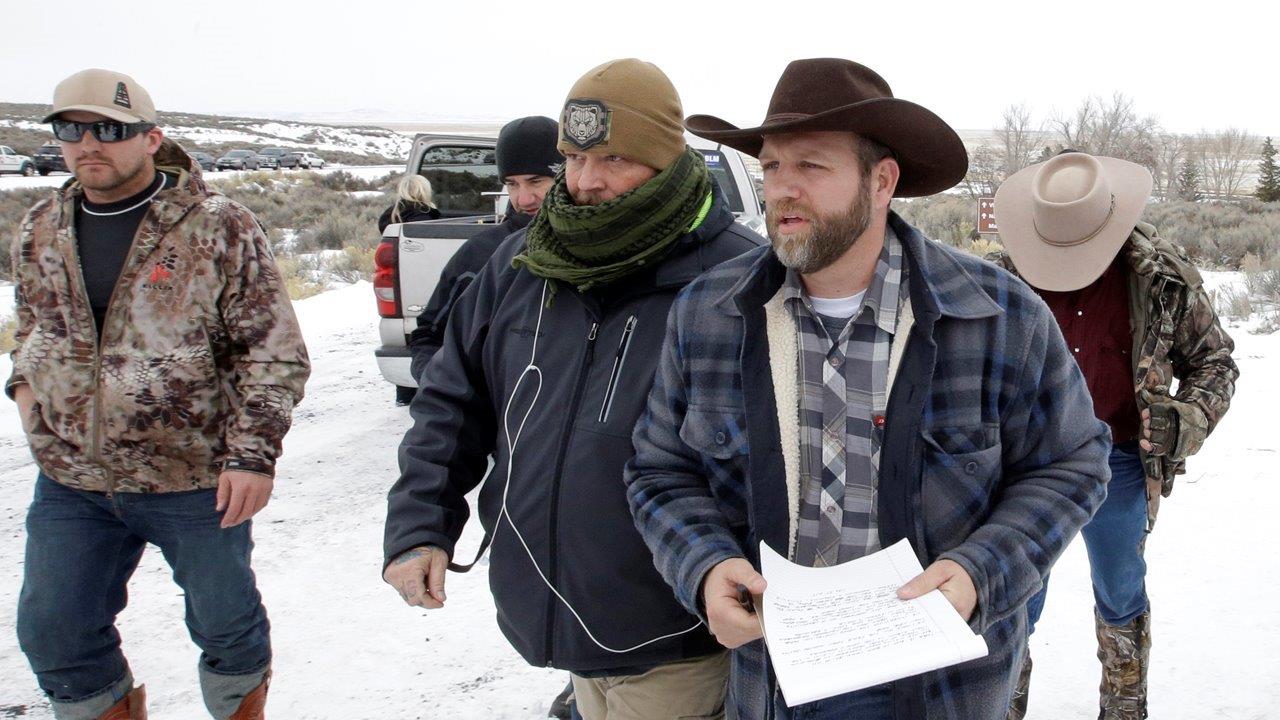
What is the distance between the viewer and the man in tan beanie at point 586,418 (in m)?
2.05

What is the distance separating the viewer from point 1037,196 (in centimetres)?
303

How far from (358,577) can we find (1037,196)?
3.31m

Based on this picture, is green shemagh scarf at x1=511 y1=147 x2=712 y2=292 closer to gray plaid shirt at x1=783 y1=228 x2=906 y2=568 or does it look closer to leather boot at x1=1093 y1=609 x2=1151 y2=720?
gray plaid shirt at x1=783 y1=228 x2=906 y2=568

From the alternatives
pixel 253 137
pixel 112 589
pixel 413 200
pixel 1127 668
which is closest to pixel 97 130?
pixel 112 589

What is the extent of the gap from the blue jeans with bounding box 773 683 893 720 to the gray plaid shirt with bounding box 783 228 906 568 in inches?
9.7

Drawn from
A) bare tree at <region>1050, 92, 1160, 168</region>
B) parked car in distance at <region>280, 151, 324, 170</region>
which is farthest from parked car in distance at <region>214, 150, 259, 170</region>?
bare tree at <region>1050, 92, 1160, 168</region>

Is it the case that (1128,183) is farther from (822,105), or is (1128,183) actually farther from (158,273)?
(158,273)

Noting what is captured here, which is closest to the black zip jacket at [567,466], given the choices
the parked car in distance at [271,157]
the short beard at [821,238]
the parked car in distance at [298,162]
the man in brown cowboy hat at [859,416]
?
the man in brown cowboy hat at [859,416]

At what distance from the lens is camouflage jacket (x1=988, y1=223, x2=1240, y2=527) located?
9.34ft

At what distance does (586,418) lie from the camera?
206cm

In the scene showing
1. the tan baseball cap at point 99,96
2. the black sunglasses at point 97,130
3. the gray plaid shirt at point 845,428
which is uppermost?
the tan baseball cap at point 99,96

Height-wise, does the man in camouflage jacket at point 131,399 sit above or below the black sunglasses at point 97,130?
below

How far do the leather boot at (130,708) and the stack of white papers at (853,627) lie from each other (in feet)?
7.22

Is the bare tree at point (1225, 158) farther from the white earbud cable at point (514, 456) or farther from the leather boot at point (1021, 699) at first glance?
the white earbud cable at point (514, 456)
